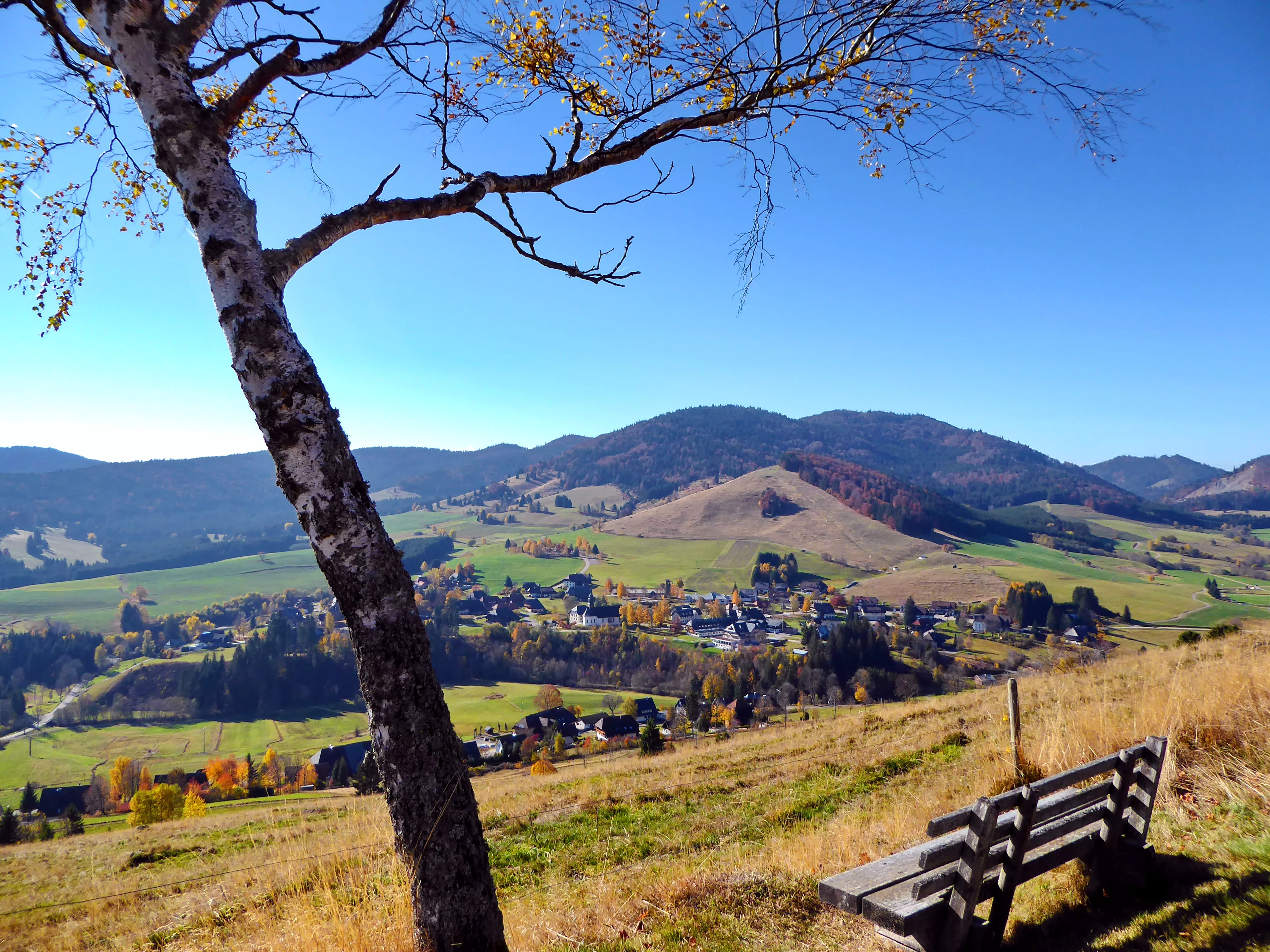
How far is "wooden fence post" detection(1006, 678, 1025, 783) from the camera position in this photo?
6523mm

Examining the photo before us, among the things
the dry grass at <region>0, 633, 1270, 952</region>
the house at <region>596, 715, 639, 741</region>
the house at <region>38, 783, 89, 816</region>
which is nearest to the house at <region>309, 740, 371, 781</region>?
the house at <region>38, 783, 89, 816</region>

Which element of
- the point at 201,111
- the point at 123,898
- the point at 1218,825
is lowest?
the point at 123,898

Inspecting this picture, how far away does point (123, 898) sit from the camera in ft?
26.1

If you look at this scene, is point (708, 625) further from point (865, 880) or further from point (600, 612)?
point (865, 880)

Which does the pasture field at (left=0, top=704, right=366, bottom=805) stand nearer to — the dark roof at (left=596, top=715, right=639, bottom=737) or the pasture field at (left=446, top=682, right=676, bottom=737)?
the pasture field at (left=446, top=682, right=676, bottom=737)

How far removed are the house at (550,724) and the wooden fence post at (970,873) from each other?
197 feet

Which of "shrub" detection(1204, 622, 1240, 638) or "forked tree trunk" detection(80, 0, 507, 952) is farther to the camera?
"shrub" detection(1204, 622, 1240, 638)

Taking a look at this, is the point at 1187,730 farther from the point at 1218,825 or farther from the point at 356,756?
the point at 356,756

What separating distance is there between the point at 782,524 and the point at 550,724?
355 feet

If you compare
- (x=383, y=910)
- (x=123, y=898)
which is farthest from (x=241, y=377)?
(x=123, y=898)

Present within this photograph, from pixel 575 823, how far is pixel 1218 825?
7.53 metres

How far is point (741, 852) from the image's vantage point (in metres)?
6.34

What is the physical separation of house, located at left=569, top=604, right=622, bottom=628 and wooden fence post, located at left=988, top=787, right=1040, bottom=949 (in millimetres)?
102927

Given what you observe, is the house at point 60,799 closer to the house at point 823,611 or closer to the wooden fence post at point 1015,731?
the wooden fence post at point 1015,731
